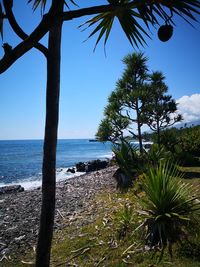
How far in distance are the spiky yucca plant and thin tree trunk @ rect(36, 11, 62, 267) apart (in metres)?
1.98

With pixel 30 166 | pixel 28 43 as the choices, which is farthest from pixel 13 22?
pixel 30 166

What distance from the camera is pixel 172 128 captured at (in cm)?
1861

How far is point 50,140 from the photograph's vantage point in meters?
2.93

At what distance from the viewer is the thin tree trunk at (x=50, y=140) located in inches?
114

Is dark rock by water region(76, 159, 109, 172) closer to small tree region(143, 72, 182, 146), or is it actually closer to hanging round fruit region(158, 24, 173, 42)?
small tree region(143, 72, 182, 146)

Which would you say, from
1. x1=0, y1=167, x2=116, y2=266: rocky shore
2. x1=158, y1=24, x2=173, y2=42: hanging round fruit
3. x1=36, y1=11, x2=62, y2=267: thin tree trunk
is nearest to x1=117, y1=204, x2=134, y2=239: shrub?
x1=0, y1=167, x2=116, y2=266: rocky shore

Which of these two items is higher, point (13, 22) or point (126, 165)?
point (13, 22)

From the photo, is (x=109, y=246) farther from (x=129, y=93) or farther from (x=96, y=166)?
(x=96, y=166)

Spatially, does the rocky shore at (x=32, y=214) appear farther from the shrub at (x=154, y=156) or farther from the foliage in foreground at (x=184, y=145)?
the foliage in foreground at (x=184, y=145)

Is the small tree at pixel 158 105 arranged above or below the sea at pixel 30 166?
above

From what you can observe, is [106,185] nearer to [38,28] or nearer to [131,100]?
[131,100]

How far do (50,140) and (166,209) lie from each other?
264 cm

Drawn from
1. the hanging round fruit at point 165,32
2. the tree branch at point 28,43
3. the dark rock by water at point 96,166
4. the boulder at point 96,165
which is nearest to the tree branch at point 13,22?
the tree branch at point 28,43

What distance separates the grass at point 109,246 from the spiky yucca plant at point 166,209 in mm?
233
